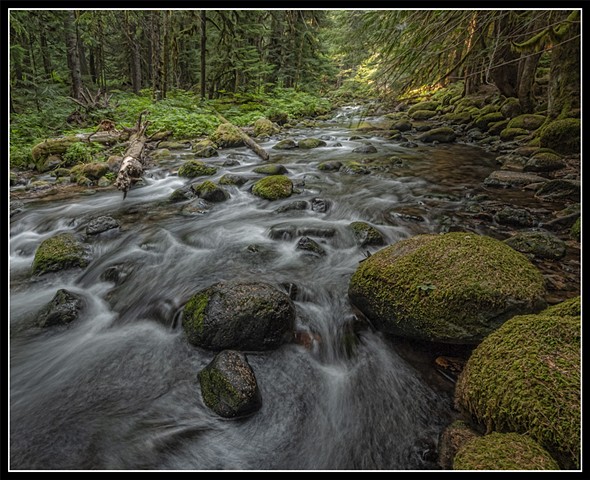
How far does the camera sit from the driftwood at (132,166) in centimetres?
753

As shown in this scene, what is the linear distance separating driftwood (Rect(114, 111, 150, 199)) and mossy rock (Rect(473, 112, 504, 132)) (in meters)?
12.7

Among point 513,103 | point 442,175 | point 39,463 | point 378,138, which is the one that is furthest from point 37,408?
point 513,103

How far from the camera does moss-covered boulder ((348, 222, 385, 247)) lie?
5.41 metres

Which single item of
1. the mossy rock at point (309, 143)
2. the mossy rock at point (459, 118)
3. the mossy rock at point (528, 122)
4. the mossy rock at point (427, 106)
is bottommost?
the mossy rock at point (309, 143)

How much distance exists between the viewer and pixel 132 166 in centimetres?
858

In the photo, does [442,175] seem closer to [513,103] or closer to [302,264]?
[302,264]

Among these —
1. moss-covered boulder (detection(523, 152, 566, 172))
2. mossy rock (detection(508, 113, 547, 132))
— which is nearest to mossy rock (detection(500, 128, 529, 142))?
mossy rock (detection(508, 113, 547, 132))

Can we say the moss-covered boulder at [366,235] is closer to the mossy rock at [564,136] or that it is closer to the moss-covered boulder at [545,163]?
the moss-covered boulder at [545,163]

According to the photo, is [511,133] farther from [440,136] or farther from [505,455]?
[505,455]

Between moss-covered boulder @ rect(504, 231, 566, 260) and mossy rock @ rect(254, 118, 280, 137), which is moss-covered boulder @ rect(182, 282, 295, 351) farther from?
mossy rock @ rect(254, 118, 280, 137)

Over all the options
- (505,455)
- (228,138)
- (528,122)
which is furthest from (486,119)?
(505,455)

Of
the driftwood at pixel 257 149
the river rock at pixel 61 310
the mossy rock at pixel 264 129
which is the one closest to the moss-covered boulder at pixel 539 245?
the river rock at pixel 61 310

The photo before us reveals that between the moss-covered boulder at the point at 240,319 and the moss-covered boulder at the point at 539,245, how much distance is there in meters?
3.27
